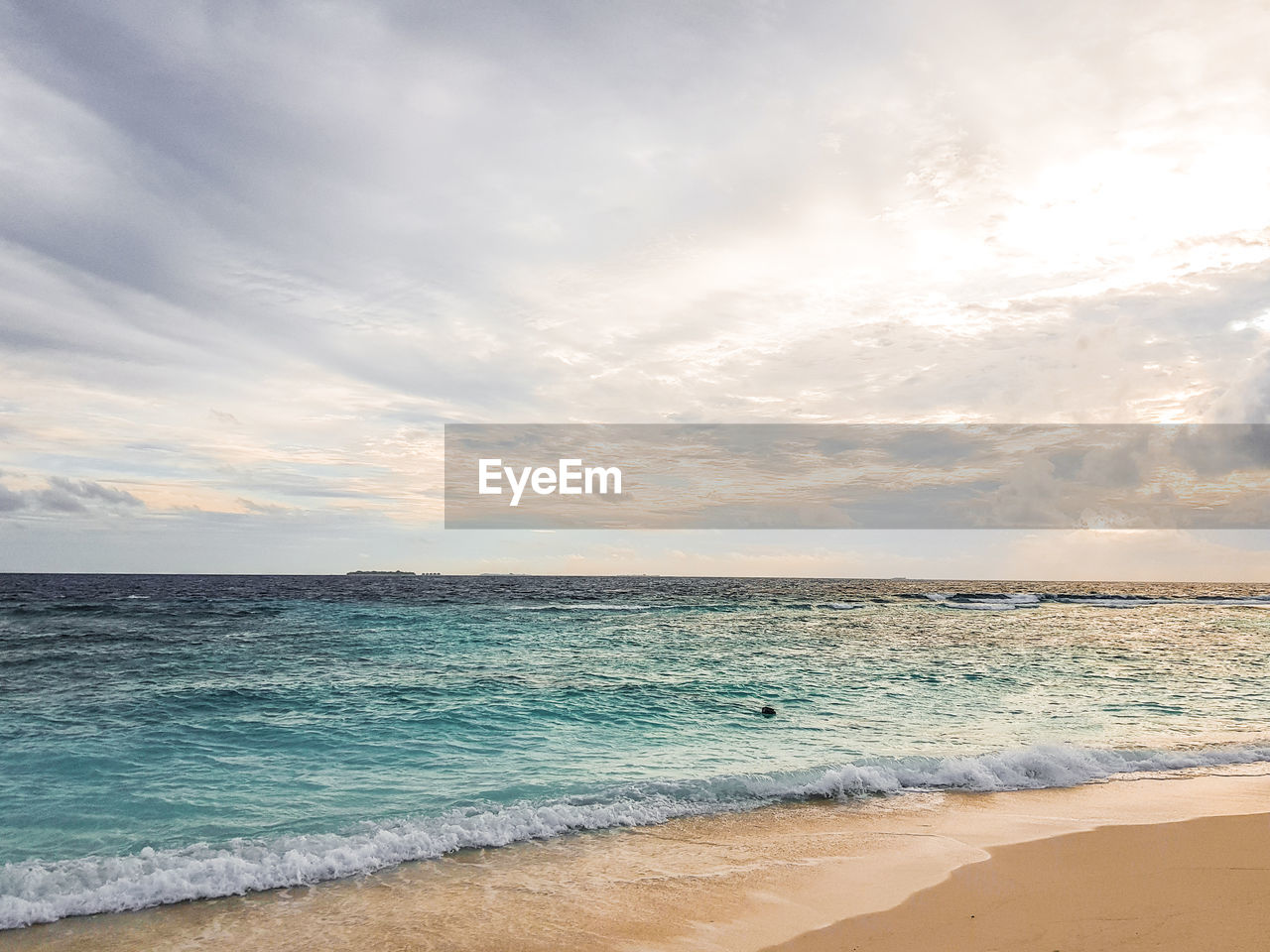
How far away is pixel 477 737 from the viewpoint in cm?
1476

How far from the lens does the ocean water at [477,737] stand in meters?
9.19

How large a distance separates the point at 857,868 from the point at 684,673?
15.0 m

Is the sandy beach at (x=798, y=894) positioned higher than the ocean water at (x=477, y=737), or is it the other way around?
the sandy beach at (x=798, y=894)

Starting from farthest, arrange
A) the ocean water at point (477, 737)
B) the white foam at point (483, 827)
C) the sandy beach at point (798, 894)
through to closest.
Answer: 1. the ocean water at point (477, 737)
2. the white foam at point (483, 827)
3. the sandy beach at point (798, 894)

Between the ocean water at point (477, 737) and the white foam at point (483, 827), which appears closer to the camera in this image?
the white foam at point (483, 827)

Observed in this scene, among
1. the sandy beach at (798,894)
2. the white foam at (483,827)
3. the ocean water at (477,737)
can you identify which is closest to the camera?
the sandy beach at (798,894)

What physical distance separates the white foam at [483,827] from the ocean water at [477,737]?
3 cm

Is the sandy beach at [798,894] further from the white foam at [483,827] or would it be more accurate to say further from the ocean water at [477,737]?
the ocean water at [477,737]

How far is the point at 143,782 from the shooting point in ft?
38.0

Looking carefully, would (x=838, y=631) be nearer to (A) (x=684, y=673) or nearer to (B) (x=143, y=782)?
(A) (x=684, y=673)

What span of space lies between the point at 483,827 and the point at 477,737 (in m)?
5.51

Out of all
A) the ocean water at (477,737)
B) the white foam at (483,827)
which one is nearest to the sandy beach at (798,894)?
the white foam at (483,827)

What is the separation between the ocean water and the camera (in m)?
9.19

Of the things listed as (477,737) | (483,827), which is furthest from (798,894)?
(477,737)
